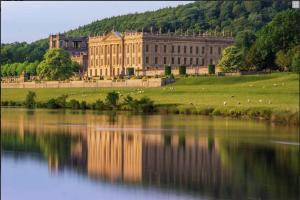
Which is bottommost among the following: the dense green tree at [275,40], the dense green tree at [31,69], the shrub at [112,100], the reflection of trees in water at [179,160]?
the reflection of trees in water at [179,160]

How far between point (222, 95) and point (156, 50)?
2735 inches

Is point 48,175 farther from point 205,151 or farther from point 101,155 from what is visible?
point 205,151

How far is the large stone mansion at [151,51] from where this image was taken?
153750mm

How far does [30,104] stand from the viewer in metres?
91.8

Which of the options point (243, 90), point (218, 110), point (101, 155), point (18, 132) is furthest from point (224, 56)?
point (101, 155)

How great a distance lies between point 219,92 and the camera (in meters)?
90.0

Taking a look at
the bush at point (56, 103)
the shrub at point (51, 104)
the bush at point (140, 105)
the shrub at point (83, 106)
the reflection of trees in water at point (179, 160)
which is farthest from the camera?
the bush at point (56, 103)

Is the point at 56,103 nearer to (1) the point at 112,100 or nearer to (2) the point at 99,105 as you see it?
(2) the point at 99,105

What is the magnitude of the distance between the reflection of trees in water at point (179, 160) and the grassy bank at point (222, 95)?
16597 millimetres

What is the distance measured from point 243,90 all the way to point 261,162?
49493mm

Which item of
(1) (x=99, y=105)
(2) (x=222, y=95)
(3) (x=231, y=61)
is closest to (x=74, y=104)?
(1) (x=99, y=105)

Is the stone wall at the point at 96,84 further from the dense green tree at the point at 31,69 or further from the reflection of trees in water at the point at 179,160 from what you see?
the reflection of trees in water at the point at 179,160

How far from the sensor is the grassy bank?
71.5m

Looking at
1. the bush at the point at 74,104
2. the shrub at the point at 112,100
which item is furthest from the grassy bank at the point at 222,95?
the shrub at the point at 112,100
